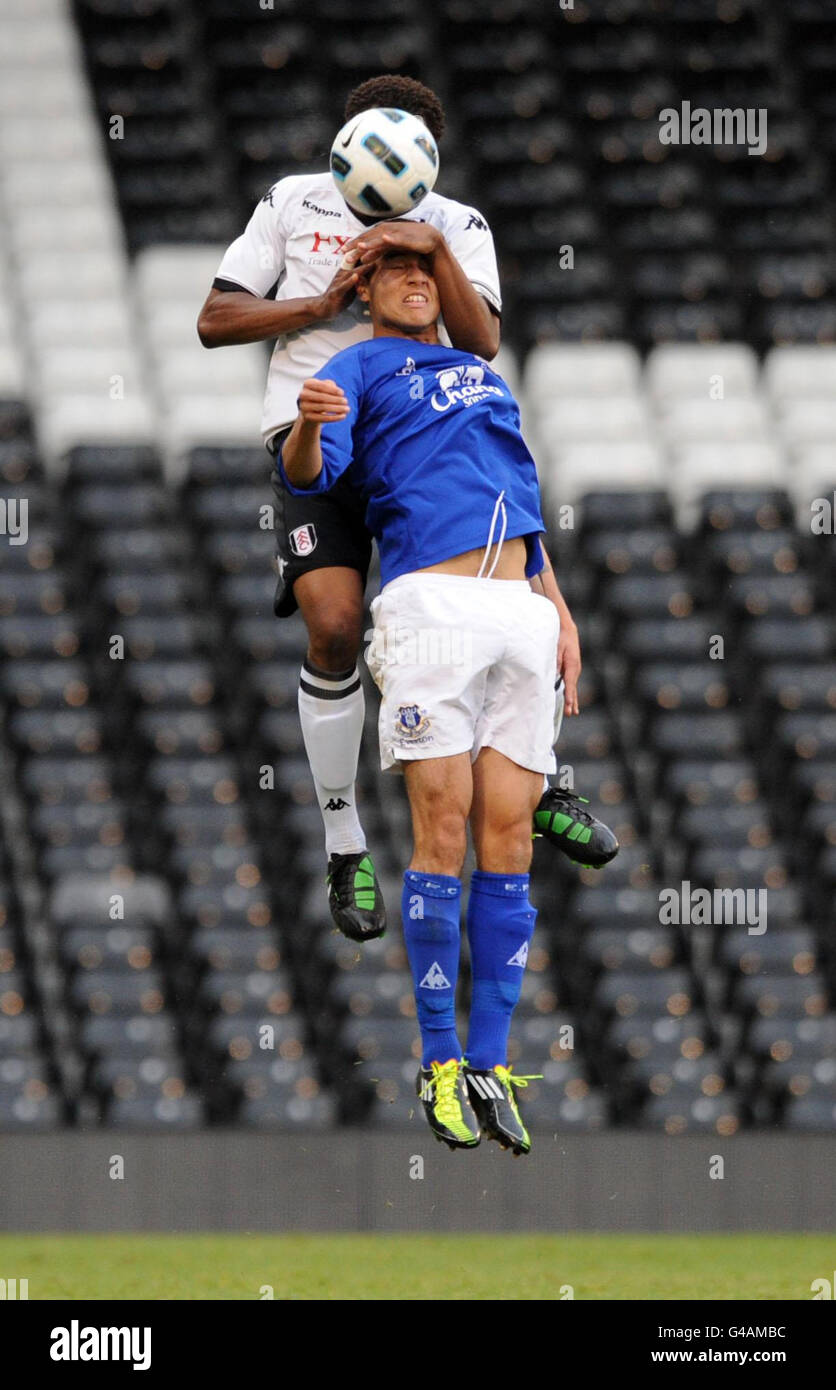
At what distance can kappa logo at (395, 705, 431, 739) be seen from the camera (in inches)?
257

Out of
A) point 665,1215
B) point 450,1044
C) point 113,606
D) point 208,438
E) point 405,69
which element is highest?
point 405,69

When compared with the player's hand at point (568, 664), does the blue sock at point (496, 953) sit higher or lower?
lower

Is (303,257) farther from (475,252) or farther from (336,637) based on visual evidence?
(336,637)

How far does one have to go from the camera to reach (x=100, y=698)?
14.8 metres

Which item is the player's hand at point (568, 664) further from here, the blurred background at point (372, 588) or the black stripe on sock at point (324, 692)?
the blurred background at point (372, 588)

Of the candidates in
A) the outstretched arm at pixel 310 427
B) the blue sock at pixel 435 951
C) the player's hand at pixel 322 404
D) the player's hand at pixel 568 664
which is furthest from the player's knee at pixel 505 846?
the player's hand at pixel 322 404

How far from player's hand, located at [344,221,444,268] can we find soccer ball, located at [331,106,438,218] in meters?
0.11

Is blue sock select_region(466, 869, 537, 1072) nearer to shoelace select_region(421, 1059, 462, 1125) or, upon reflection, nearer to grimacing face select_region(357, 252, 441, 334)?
shoelace select_region(421, 1059, 462, 1125)

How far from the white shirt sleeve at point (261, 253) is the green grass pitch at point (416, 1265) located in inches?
146

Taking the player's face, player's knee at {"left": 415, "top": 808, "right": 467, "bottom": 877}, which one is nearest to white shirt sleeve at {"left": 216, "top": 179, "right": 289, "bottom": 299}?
the player's face

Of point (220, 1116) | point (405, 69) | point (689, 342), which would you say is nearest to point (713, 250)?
point (689, 342)

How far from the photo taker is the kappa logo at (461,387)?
6.61m
